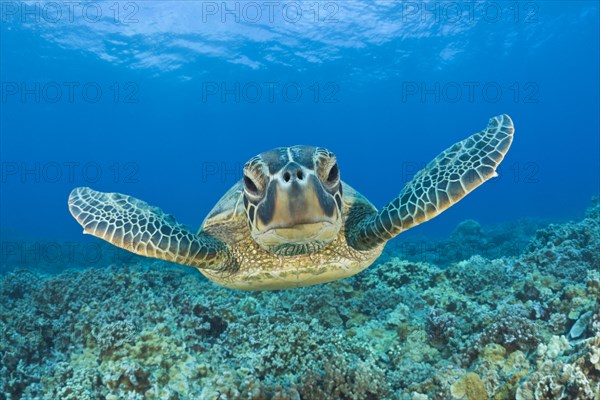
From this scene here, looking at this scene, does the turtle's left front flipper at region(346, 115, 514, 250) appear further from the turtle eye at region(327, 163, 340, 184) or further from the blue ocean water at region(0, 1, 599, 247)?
the blue ocean water at region(0, 1, 599, 247)

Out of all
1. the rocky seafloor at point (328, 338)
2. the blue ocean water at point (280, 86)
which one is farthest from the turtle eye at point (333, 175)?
the blue ocean water at point (280, 86)

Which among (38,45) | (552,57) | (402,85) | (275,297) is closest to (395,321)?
(275,297)

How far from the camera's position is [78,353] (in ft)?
13.8

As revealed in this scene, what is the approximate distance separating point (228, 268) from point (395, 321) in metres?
2.20

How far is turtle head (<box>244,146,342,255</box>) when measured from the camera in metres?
2.93

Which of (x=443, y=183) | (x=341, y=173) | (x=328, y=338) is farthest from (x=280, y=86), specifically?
(x=328, y=338)

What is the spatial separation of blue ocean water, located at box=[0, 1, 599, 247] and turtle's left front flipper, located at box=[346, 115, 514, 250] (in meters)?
13.3

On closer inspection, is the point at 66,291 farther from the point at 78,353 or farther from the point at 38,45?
the point at 38,45

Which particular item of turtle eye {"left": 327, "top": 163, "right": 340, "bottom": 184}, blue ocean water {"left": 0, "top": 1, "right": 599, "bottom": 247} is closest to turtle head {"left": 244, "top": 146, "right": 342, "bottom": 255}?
turtle eye {"left": 327, "top": 163, "right": 340, "bottom": 184}

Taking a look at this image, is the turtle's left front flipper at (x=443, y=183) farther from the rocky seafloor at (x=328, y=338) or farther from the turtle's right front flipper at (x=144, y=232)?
the turtle's right front flipper at (x=144, y=232)

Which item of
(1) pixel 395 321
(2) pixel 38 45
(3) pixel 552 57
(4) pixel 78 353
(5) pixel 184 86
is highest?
(3) pixel 552 57

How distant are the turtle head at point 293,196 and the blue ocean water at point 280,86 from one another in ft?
48.3

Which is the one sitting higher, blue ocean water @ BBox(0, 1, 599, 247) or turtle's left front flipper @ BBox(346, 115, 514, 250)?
blue ocean water @ BBox(0, 1, 599, 247)

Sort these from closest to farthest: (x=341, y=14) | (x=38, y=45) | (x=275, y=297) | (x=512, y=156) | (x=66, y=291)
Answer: (x=275, y=297) → (x=66, y=291) → (x=341, y=14) → (x=38, y=45) → (x=512, y=156)
